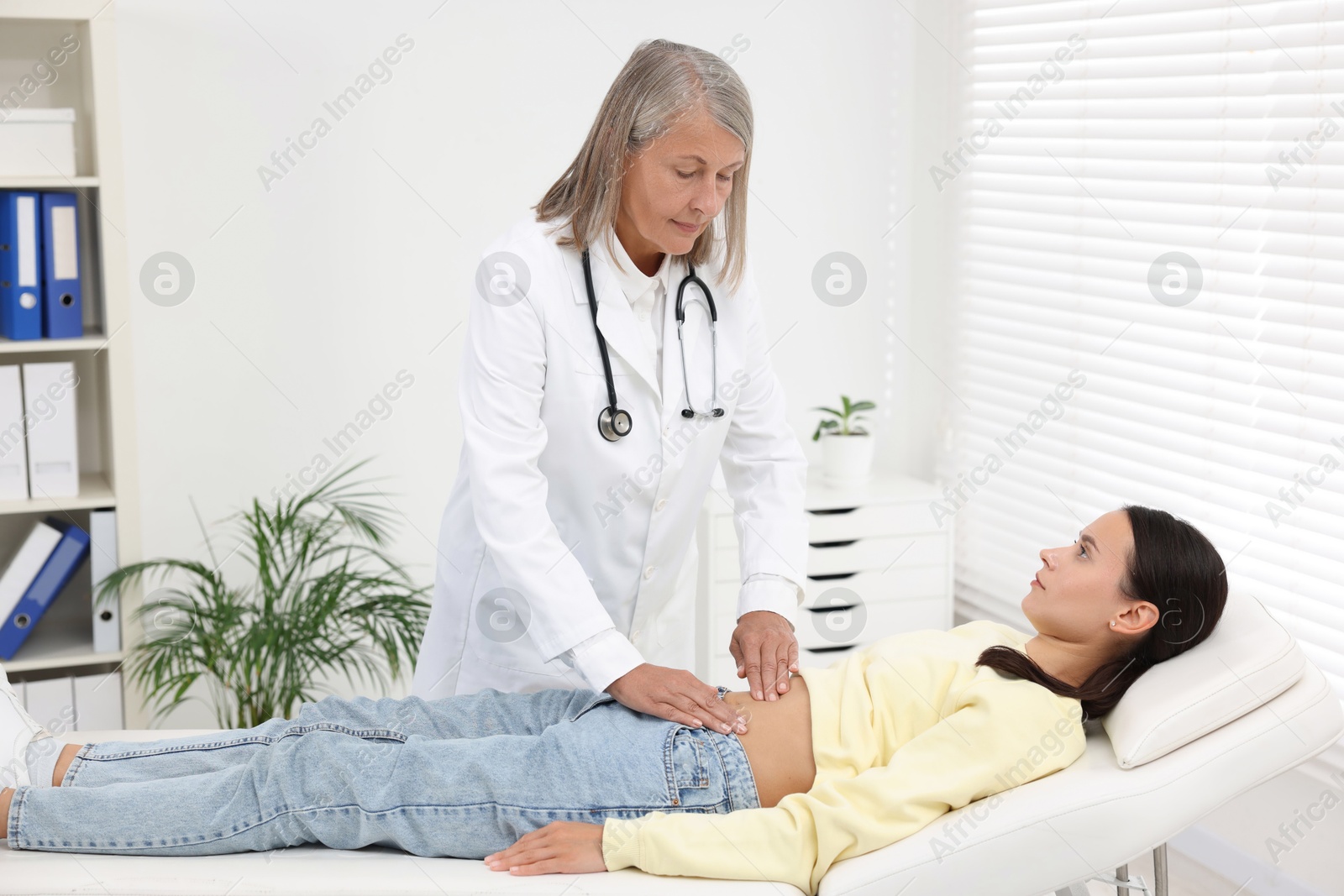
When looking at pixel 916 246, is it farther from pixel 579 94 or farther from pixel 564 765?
pixel 564 765

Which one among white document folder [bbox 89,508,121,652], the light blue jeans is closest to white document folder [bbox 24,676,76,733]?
white document folder [bbox 89,508,121,652]

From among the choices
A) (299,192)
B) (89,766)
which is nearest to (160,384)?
(299,192)

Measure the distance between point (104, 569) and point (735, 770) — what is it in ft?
5.44

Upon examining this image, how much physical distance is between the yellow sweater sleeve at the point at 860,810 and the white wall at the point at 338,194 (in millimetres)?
1810

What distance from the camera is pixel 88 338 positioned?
2.53 metres

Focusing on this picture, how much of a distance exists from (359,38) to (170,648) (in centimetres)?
152

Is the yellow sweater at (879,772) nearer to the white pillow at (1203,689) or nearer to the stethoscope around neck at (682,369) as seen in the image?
the white pillow at (1203,689)

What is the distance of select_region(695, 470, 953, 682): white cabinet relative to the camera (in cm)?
310

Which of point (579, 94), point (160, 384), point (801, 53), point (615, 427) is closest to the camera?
point (615, 427)

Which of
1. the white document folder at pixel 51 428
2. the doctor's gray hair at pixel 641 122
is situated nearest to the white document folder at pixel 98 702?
the white document folder at pixel 51 428

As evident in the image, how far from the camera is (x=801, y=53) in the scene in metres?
3.36

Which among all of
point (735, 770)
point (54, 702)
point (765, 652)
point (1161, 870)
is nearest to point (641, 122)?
point (765, 652)

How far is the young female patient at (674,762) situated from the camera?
4.88 ft

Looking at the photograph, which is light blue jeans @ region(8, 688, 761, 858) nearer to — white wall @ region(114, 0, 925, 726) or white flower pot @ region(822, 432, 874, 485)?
white wall @ region(114, 0, 925, 726)
